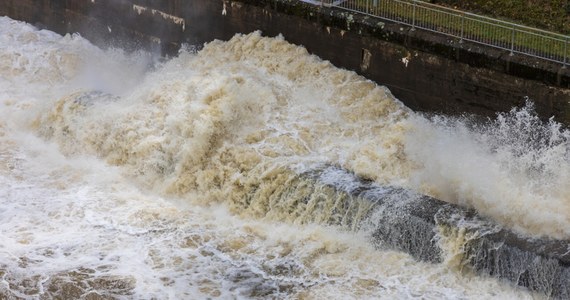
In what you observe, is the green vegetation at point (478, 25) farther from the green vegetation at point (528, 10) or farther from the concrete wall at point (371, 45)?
the concrete wall at point (371, 45)

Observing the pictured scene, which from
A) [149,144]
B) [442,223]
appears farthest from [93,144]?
[442,223]

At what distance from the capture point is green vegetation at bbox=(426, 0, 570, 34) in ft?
61.2

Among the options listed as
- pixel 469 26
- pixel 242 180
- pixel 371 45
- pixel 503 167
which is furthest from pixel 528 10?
pixel 242 180

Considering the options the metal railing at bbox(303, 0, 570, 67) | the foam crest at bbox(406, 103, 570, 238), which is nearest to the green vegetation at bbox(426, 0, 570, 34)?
the metal railing at bbox(303, 0, 570, 67)

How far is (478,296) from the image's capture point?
13891 millimetres

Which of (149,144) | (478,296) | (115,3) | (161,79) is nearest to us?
(478,296)

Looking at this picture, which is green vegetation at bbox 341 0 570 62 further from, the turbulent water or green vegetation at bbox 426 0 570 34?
the turbulent water

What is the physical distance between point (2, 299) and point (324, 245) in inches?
208

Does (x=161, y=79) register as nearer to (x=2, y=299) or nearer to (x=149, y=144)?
(x=149, y=144)

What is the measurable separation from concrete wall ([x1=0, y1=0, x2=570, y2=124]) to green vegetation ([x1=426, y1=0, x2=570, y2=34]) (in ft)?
7.93

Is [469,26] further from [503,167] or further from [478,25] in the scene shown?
[503,167]

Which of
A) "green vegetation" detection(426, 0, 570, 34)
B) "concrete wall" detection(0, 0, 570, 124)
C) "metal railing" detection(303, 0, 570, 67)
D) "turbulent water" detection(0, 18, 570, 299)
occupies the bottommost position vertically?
"turbulent water" detection(0, 18, 570, 299)

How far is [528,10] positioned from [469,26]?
2.43m

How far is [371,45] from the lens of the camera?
18.6 metres
